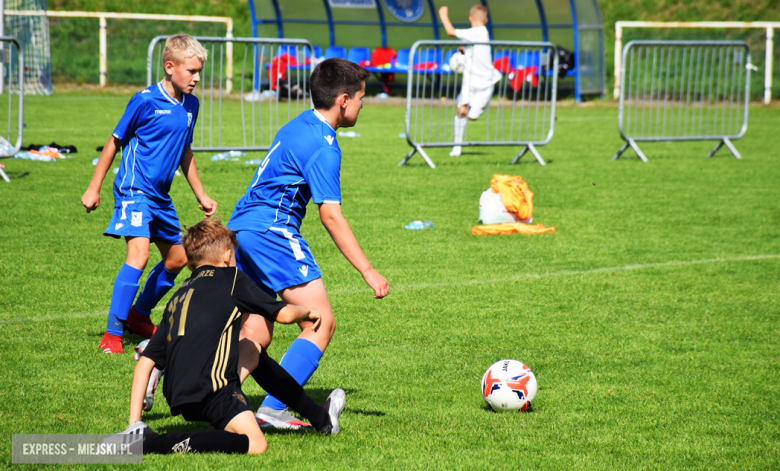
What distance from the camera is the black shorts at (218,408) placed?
317cm

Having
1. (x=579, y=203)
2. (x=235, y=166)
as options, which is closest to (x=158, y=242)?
(x=579, y=203)

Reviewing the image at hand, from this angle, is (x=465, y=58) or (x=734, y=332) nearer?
(x=734, y=332)

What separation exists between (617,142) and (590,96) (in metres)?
9.85

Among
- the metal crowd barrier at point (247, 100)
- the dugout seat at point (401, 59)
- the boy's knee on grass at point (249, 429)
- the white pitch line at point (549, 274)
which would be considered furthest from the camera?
the dugout seat at point (401, 59)

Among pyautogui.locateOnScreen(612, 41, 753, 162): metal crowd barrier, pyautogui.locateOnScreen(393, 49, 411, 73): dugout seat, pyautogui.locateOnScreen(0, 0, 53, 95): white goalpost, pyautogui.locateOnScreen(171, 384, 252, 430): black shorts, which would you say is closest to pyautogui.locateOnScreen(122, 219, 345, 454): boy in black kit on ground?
pyautogui.locateOnScreen(171, 384, 252, 430): black shorts

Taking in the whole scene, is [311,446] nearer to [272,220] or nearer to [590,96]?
[272,220]

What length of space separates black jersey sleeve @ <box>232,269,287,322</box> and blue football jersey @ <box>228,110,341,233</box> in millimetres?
382

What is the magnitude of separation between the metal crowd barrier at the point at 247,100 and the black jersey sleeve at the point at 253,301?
21.2 feet

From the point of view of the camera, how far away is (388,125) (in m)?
17.5

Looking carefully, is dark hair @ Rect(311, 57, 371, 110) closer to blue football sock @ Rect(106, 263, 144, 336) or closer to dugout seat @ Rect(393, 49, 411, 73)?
blue football sock @ Rect(106, 263, 144, 336)

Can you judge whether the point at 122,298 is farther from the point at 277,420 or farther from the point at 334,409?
the point at 334,409

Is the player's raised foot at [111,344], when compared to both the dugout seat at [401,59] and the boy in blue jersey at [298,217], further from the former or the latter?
the dugout seat at [401,59]

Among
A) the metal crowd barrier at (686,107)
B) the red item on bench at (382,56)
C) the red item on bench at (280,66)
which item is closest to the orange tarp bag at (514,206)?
the metal crowd barrier at (686,107)

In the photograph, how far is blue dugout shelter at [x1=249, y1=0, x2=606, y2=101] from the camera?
23828 millimetres
